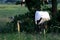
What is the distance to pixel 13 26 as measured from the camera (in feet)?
41.4

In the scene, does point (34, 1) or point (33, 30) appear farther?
point (34, 1)

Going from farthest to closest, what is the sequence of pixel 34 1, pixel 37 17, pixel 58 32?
pixel 34 1 → pixel 58 32 → pixel 37 17

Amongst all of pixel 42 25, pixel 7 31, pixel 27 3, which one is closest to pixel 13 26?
pixel 7 31

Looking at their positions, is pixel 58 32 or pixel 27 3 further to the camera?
pixel 27 3

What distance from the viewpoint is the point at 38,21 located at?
11.3 meters

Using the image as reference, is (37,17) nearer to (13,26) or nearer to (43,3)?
(13,26)

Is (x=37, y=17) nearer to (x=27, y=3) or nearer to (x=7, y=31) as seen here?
(x=7, y=31)

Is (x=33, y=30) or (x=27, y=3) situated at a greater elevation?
(x=27, y=3)

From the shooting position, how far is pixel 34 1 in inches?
→ 556

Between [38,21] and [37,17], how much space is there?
0.19 metres

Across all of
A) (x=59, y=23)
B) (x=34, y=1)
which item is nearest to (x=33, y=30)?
(x=59, y=23)

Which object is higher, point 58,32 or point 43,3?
point 43,3

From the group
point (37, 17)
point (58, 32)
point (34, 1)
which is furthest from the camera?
point (34, 1)

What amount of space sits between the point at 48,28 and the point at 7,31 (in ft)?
5.92
